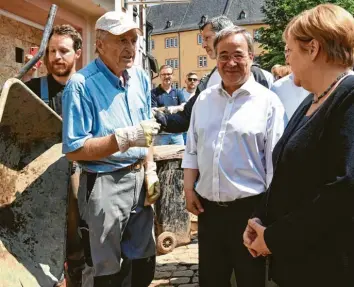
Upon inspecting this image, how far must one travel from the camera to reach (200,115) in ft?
8.93

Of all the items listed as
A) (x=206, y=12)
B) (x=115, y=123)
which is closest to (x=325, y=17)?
(x=115, y=123)

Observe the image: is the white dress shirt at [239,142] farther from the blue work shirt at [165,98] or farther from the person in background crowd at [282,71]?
the blue work shirt at [165,98]

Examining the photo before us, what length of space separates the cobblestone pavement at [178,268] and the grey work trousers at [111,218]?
1.47 meters

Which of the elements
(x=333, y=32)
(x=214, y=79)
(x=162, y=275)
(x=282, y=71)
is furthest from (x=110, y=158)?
(x=282, y=71)

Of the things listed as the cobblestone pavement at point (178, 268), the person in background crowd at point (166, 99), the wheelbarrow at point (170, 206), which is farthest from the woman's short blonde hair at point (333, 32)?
the person in background crowd at point (166, 99)

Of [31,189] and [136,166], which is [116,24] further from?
[31,189]

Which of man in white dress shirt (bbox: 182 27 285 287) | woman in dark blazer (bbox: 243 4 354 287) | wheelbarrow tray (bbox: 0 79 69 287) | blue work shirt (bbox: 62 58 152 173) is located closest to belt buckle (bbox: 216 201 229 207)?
man in white dress shirt (bbox: 182 27 285 287)

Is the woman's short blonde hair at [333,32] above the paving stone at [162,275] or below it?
above

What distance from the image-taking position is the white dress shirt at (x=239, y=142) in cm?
253

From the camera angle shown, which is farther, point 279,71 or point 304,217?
point 279,71

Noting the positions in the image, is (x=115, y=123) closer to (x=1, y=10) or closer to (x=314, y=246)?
(x=314, y=246)

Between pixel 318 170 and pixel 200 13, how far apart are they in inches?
2686

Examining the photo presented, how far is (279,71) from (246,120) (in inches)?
98.5

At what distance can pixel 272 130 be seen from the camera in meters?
2.55
